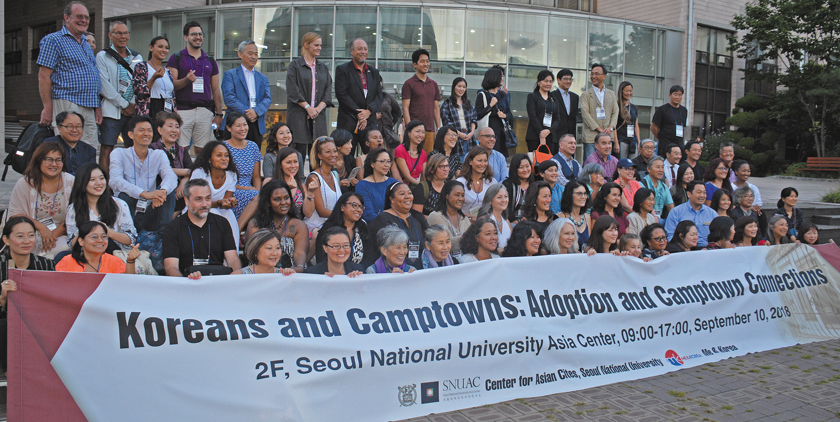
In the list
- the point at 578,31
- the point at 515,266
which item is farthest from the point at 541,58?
the point at 515,266

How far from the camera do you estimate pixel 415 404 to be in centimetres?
411

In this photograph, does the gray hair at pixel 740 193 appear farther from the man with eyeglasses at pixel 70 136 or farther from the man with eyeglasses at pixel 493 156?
the man with eyeglasses at pixel 70 136

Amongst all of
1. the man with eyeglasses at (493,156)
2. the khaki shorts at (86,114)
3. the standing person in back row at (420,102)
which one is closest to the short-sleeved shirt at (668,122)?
the man with eyeglasses at (493,156)

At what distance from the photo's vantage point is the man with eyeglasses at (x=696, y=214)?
299 inches

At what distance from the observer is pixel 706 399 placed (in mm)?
4449

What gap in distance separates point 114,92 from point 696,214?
7160 mm

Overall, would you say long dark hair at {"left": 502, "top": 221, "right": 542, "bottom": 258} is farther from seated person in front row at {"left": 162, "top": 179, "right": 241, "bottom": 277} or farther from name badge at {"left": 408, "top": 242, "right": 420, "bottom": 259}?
seated person in front row at {"left": 162, "top": 179, "right": 241, "bottom": 277}

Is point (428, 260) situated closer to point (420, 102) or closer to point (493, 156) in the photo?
point (493, 156)

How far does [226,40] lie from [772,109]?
69.9 ft

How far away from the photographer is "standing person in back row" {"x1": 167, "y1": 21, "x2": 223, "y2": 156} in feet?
24.6

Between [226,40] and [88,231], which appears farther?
[226,40]

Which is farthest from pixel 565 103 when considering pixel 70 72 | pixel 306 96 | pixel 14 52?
pixel 14 52

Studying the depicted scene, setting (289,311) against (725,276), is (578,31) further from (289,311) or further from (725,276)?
(289,311)

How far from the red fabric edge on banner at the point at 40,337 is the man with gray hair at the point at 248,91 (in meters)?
4.26
